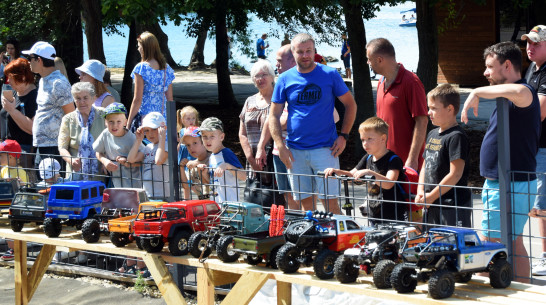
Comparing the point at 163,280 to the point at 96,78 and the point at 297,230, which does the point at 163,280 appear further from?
the point at 96,78

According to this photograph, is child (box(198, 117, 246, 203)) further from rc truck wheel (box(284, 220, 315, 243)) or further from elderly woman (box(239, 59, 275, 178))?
rc truck wheel (box(284, 220, 315, 243))

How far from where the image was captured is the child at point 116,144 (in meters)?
6.54

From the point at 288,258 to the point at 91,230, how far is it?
1607 millimetres

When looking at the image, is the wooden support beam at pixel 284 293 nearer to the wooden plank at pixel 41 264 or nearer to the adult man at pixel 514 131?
the adult man at pixel 514 131

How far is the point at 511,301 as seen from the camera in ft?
12.3

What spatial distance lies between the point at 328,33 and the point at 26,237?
55.0 feet

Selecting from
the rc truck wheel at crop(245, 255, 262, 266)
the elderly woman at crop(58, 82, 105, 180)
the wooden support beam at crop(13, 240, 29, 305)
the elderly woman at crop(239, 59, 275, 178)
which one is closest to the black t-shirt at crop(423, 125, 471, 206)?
the rc truck wheel at crop(245, 255, 262, 266)

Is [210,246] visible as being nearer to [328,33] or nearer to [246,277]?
[246,277]

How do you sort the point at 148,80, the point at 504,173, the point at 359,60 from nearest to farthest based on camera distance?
the point at 504,173 < the point at 148,80 < the point at 359,60

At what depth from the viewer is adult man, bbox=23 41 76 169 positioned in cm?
788

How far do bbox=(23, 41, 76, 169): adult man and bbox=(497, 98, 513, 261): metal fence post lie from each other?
16.0 ft

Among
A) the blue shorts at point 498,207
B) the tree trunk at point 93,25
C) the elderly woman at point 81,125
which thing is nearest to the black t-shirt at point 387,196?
the blue shorts at point 498,207

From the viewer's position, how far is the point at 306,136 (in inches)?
249

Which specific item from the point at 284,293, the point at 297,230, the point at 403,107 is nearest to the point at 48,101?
the point at 403,107
